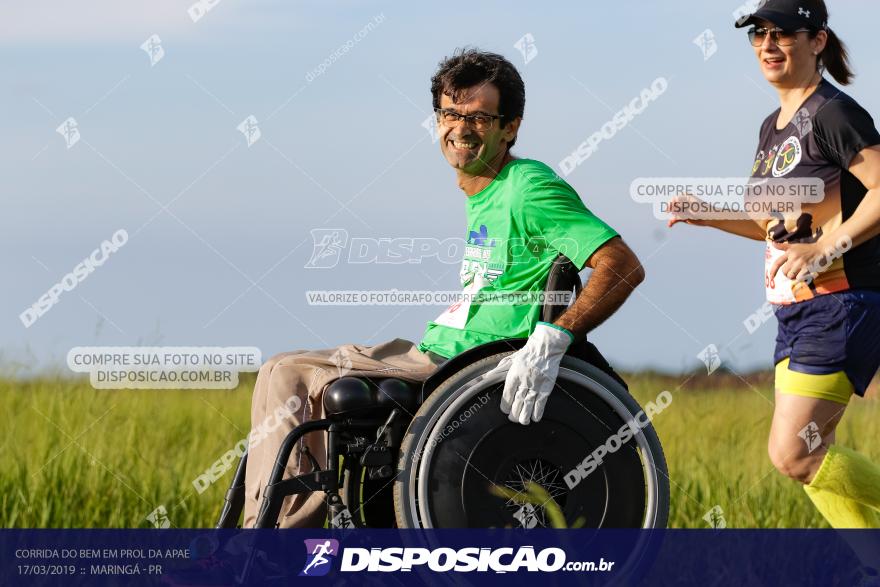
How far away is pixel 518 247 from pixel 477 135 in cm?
42

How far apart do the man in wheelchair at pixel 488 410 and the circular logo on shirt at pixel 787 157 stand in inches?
23.6

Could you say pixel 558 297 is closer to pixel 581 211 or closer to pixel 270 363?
pixel 581 211

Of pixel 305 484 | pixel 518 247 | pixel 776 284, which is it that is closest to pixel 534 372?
pixel 518 247

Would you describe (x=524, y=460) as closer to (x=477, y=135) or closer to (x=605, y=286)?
(x=605, y=286)

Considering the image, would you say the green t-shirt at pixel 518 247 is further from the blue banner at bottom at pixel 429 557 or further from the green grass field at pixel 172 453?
the green grass field at pixel 172 453

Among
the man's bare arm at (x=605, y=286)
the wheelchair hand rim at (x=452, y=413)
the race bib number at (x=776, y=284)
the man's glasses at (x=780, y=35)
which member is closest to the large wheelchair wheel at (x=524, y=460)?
the wheelchair hand rim at (x=452, y=413)

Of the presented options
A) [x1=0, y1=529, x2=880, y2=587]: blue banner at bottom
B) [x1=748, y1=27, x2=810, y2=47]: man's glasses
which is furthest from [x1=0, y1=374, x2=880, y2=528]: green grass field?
[x1=748, y1=27, x2=810, y2=47]: man's glasses

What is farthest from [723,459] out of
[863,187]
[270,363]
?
[270,363]

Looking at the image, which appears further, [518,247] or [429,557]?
[518,247]

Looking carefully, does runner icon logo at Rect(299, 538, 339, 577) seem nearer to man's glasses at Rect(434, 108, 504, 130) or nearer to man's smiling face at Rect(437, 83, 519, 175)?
man's smiling face at Rect(437, 83, 519, 175)

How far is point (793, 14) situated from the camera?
4.12 metres

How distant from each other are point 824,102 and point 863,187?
291 millimetres

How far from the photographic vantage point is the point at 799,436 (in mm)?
4082

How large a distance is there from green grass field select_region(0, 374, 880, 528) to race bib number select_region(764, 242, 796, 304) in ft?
4.08
